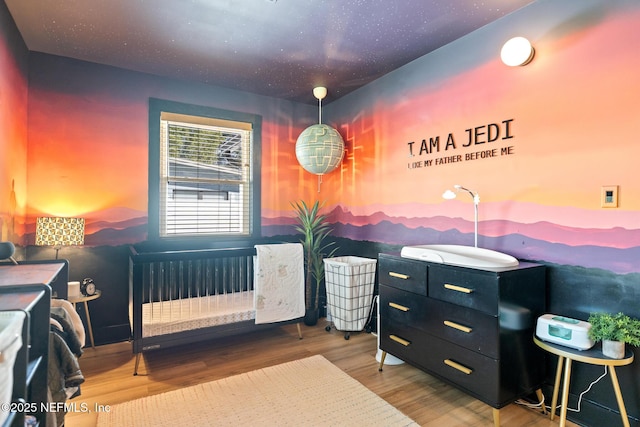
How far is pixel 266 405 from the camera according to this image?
6.52 feet

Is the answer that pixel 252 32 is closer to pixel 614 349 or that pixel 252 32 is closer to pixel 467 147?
pixel 467 147

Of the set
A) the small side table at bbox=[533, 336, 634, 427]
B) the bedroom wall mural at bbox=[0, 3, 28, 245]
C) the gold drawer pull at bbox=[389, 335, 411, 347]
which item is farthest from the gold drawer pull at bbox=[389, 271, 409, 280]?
the bedroom wall mural at bbox=[0, 3, 28, 245]

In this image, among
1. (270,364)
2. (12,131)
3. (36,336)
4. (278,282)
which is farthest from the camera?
(278,282)

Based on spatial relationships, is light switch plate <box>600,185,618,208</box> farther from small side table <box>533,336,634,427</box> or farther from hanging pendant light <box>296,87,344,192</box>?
hanging pendant light <box>296,87,344,192</box>

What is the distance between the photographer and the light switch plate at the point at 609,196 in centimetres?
169

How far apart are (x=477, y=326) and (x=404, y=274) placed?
0.56 meters

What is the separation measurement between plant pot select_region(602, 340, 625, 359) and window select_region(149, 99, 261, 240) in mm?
2889

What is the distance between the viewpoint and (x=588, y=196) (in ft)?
5.89

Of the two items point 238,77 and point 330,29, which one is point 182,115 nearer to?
point 238,77

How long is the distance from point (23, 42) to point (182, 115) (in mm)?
1177

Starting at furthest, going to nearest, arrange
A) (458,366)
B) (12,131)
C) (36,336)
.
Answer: (12,131)
(458,366)
(36,336)

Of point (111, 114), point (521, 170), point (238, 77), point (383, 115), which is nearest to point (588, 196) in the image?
point (521, 170)

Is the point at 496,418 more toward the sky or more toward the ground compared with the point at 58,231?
more toward the ground

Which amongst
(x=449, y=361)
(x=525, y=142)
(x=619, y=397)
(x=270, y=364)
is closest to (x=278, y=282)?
(x=270, y=364)
